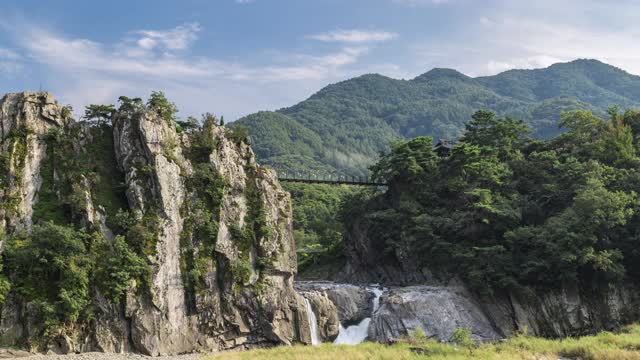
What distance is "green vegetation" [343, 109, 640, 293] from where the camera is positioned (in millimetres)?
48500

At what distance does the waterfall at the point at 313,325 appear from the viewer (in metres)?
45.5

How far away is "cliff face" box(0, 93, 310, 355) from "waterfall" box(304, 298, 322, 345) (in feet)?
3.31

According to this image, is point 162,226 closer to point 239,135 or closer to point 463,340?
point 239,135

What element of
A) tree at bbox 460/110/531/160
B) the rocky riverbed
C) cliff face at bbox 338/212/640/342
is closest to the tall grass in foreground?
the rocky riverbed

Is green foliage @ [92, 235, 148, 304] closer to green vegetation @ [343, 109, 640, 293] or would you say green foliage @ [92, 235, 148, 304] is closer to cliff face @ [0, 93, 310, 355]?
cliff face @ [0, 93, 310, 355]

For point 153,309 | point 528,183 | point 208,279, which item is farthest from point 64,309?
point 528,183

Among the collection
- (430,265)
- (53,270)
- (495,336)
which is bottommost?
(495,336)

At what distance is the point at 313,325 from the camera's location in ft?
152

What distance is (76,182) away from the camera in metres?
42.2

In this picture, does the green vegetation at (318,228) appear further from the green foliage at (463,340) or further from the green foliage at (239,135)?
the green foliage at (463,340)

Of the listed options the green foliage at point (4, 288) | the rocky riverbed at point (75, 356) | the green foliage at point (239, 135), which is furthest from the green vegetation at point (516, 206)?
the green foliage at point (4, 288)

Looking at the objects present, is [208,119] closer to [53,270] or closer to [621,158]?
[53,270]

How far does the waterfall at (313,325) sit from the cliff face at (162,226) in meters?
1.01

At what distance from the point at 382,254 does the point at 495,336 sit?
20.2m
